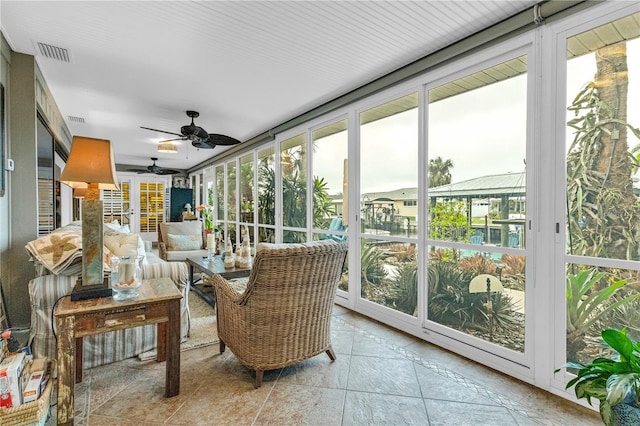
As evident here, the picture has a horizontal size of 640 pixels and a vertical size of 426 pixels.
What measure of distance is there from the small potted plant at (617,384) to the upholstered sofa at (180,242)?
15.0 feet

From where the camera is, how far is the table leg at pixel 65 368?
1570 mm

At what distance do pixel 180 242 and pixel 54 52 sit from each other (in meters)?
3.05

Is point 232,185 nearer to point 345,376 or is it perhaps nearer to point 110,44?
point 110,44

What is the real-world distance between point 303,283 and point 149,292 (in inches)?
37.5

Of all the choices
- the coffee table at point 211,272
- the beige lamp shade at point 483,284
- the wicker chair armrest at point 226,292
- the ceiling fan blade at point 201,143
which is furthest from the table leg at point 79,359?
the beige lamp shade at point 483,284

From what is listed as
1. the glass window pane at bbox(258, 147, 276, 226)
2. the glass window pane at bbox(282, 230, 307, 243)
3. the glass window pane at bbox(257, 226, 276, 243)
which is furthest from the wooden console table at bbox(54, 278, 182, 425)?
the glass window pane at bbox(258, 147, 276, 226)

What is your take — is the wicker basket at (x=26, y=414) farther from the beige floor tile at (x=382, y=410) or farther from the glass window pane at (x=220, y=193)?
the glass window pane at (x=220, y=193)

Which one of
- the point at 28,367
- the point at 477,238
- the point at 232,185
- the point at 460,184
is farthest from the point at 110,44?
the point at 232,185

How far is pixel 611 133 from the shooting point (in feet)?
6.01

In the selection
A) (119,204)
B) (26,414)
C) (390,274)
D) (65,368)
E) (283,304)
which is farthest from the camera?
(119,204)

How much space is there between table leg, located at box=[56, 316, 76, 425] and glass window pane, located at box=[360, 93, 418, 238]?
2644 millimetres

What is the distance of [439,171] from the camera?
9.11 feet

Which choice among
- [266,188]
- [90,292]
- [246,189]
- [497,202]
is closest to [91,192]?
[90,292]

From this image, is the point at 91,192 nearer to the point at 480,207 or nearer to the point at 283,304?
the point at 283,304
